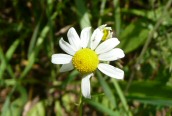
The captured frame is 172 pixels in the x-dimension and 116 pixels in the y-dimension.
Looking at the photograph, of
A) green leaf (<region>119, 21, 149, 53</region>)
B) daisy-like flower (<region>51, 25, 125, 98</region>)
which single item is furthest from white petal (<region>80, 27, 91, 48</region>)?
green leaf (<region>119, 21, 149, 53</region>)

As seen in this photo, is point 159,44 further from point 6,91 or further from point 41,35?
point 6,91

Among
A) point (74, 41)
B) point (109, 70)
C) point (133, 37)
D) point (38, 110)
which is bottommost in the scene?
point (38, 110)

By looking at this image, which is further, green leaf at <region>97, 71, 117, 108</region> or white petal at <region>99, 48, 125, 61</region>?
green leaf at <region>97, 71, 117, 108</region>

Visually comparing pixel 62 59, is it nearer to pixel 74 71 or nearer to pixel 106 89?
pixel 106 89

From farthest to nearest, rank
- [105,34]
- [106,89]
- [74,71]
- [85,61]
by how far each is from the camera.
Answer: [74,71] → [106,89] → [105,34] → [85,61]

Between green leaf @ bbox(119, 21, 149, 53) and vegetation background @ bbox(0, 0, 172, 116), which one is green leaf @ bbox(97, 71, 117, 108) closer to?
vegetation background @ bbox(0, 0, 172, 116)

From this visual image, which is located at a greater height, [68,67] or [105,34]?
[105,34]

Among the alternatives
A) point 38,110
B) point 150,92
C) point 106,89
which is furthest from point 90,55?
point 38,110

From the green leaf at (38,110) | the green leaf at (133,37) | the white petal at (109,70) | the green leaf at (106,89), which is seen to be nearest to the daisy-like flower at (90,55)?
the white petal at (109,70)
